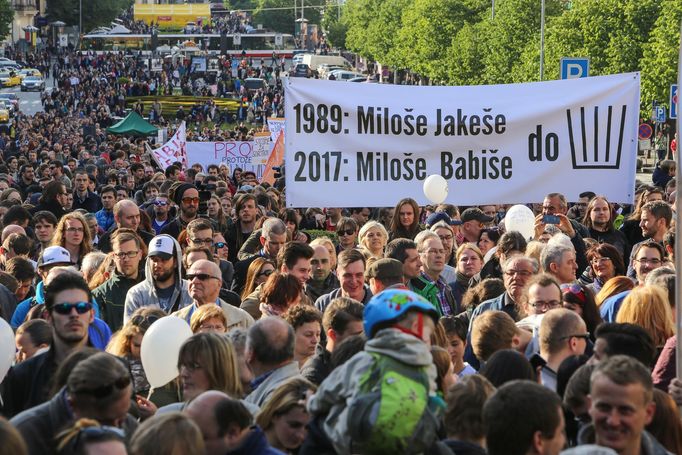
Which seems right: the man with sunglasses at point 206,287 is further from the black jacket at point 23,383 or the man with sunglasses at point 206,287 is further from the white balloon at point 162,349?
the black jacket at point 23,383

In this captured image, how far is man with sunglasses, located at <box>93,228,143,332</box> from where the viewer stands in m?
9.81

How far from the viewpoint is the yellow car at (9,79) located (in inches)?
3228

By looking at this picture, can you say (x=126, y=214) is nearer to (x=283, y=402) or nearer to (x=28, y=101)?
(x=283, y=402)

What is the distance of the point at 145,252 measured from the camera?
35.6 ft

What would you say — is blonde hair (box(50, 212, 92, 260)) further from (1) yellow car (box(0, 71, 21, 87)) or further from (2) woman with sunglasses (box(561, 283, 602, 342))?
(1) yellow car (box(0, 71, 21, 87))

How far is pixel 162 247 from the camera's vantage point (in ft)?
31.3

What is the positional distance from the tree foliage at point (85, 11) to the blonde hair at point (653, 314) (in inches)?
4606

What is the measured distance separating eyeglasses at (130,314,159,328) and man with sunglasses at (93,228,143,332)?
2.01 meters

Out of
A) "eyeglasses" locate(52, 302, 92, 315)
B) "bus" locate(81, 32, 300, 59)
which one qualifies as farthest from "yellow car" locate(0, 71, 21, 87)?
"eyeglasses" locate(52, 302, 92, 315)

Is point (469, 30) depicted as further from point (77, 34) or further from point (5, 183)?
point (77, 34)

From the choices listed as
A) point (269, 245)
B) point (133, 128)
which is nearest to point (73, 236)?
point (269, 245)

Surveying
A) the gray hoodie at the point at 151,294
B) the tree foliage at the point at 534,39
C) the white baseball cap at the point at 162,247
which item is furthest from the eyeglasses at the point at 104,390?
the tree foliage at the point at 534,39

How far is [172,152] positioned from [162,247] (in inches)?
638

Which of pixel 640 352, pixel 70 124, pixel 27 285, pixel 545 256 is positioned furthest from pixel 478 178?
pixel 70 124
